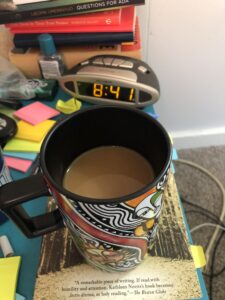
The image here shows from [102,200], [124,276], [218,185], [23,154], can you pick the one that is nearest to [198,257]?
[124,276]

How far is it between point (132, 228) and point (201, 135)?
0.92m

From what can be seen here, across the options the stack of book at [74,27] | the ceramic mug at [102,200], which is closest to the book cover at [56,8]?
the stack of book at [74,27]

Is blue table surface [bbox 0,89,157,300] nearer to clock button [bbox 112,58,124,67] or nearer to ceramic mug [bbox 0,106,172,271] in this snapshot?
ceramic mug [bbox 0,106,172,271]

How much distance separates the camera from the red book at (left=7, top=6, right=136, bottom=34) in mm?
593

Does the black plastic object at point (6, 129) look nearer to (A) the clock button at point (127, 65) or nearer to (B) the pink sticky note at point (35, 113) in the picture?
(B) the pink sticky note at point (35, 113)

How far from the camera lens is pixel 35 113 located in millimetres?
588

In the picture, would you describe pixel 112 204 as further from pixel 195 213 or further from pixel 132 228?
pixel 195 213

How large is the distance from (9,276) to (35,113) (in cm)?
30

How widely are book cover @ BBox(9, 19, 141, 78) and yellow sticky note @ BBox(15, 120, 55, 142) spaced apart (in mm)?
151

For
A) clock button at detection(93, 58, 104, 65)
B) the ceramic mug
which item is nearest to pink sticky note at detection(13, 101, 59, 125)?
clock button at detection(93, 58, 104, 65)

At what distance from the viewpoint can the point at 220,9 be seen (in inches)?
30.1

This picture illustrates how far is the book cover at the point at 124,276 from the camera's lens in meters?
0.36

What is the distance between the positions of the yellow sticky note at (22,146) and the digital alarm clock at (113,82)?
14 cm

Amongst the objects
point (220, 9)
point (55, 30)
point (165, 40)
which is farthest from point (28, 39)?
point (220, 9)
